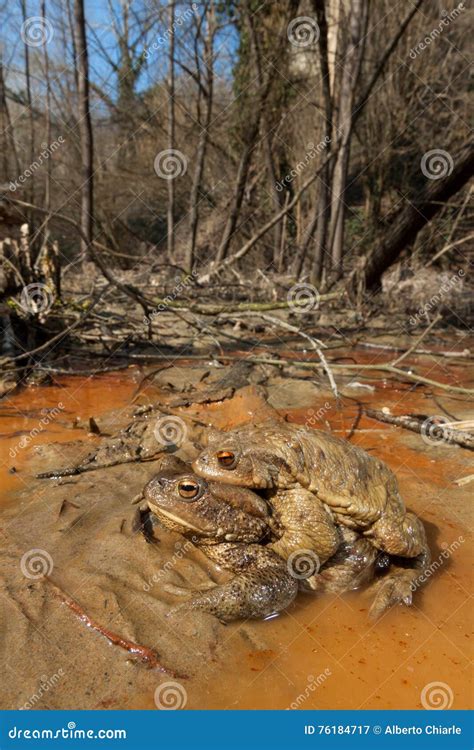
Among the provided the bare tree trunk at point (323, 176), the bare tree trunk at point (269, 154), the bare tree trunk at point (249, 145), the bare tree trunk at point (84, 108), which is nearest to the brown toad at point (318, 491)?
the bare tree trunk at point (84, 108)

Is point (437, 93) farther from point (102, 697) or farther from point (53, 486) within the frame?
point (102, 697)

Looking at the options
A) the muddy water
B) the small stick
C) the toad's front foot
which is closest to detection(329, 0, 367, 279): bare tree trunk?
the muddy water

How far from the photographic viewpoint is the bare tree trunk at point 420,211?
908cm

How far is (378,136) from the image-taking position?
16094 millimetres

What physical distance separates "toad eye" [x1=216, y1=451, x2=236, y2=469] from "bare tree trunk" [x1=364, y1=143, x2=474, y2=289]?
8.09 m

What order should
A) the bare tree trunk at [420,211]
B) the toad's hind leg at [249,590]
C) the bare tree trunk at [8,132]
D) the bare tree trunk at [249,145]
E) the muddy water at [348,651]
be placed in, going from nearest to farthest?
the muddy water at [348,651] → the toad's hind leg at [249,590] → the bare tree trunk at [420,211] → the bare tree trunk at [249,145] → the bare tree trunk at [8,132]

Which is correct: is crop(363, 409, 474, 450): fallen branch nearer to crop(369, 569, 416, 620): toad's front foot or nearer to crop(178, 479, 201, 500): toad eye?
crop(369, 569, 416, 620): toad's front foot

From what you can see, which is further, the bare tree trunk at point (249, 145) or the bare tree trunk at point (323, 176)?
the bare tree trunk at point (249, 145)

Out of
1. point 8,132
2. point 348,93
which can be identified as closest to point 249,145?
point 348,93

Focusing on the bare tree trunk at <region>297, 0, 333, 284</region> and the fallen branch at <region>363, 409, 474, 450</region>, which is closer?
the fallen branch at <region>363, 409, 474, 450</region>

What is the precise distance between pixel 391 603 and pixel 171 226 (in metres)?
14.5

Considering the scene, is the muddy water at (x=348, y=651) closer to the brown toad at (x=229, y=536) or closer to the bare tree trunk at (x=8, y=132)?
the brown toad at (x=229, y=536)

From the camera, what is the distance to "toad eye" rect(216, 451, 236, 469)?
273cm

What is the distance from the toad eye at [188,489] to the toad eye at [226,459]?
0.17 m
